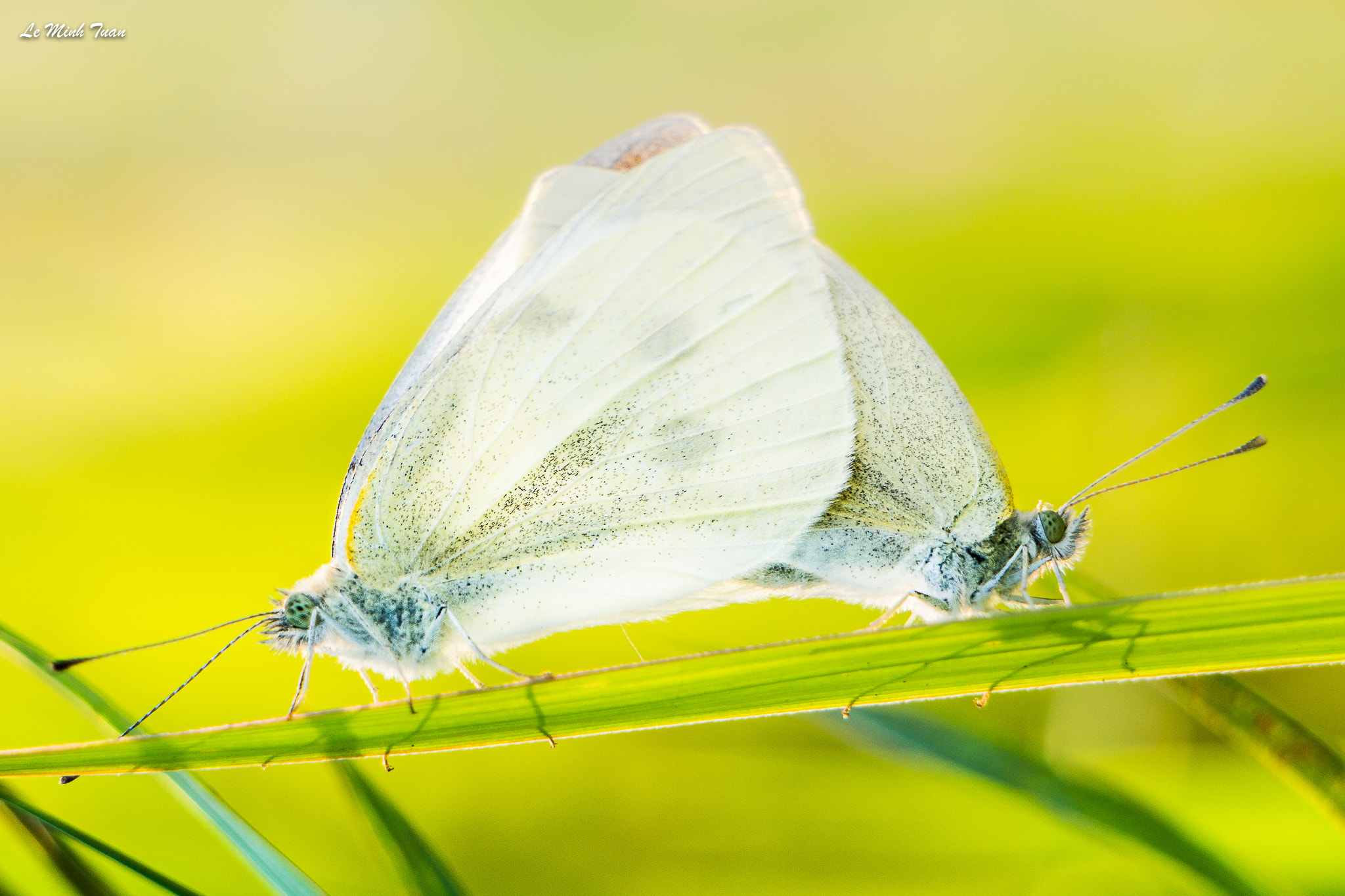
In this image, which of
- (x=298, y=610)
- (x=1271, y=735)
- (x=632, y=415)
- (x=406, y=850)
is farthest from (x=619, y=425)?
(x=1271, y=735)

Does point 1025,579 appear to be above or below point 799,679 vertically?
below

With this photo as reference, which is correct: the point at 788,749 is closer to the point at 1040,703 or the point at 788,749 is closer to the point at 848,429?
the point at 1040,703

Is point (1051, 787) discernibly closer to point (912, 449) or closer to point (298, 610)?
point (912, 449)

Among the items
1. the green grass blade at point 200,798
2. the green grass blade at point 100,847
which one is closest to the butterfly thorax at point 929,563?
the green grass blade at point 200,798

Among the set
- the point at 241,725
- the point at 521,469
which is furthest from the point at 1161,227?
the point at 241,725

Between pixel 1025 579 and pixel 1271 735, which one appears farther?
pixel 1025 579

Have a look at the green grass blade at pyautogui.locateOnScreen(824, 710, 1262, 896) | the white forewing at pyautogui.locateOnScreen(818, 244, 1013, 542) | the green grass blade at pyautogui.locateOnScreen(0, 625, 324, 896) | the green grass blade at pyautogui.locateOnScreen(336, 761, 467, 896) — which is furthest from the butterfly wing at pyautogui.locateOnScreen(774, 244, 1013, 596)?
the green grass blade at pyautogui.locateOnScreen(0, 625, 324, 896)
